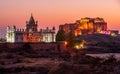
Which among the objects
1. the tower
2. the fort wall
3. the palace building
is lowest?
the fort wall

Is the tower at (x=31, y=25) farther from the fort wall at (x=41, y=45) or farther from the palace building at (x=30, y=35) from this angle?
the fort wall at (x=41, y=45)

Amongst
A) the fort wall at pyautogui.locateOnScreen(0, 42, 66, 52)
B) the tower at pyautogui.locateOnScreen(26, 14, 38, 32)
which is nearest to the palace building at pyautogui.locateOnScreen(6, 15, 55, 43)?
the tower at pyautogui.locateOnScreen(26, 14, 38, 32)

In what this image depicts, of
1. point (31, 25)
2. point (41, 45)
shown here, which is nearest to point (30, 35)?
point (31, 25)

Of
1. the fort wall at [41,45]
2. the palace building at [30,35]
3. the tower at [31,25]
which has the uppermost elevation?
the tower at [31,25]

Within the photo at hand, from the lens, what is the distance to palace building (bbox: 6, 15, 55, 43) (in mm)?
150000

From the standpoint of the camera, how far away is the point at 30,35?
153500mm

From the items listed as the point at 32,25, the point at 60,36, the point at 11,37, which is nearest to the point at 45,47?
the point at 60,36

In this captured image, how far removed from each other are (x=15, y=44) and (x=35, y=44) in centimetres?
665

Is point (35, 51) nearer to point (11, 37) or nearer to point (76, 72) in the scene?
point (11, 37)

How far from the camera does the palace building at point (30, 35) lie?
150000mm

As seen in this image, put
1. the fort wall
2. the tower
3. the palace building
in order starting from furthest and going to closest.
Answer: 1. the tower
2. the palace building
3. the fort wall

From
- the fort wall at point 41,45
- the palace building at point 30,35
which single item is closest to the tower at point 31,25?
the palace building at point 30,35

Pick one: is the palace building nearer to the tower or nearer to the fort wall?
the tower

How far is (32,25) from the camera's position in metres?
173
